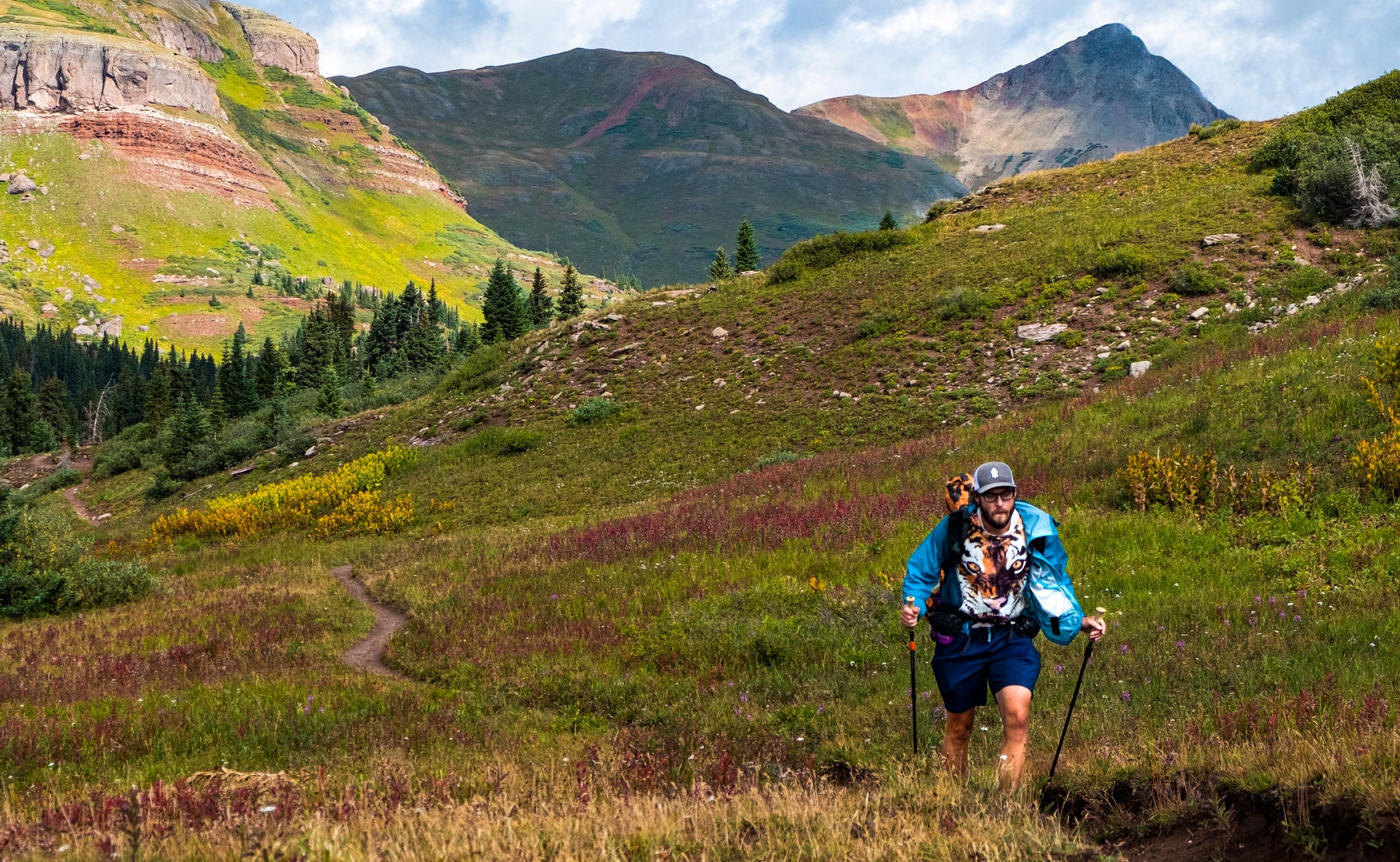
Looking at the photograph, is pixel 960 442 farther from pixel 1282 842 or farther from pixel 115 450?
pixel 115 450

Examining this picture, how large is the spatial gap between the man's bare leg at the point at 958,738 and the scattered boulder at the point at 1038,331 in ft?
65.3

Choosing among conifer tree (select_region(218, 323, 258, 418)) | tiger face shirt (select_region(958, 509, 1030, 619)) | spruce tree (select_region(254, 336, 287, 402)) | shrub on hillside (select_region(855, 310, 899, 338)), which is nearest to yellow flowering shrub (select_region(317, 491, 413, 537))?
shrub on hillside (select_region(855, 310, 899, 338))

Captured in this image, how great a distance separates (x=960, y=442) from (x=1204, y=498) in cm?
659

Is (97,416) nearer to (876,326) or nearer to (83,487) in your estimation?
(83,487)

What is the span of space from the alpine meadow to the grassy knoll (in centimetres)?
5

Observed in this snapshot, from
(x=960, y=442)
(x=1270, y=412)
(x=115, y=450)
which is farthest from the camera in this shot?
(x=115, y=450)

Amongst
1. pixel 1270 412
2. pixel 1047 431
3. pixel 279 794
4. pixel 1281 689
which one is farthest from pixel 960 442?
pixel 279 794

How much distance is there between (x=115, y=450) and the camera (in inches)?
2354

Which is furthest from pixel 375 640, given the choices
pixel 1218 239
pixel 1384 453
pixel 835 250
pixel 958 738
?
pixel 835 250

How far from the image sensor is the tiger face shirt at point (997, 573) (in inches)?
195

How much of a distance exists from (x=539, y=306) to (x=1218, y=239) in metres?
52.5

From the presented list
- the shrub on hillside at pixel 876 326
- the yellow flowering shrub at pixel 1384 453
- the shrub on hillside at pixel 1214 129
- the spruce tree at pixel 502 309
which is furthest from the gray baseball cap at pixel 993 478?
the spruce tree at pixel 502 309

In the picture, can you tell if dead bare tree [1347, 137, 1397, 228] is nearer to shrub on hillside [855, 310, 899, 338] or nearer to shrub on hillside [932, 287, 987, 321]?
shrub on hillside [932, 287, 987, 321]

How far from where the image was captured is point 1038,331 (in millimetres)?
23375
